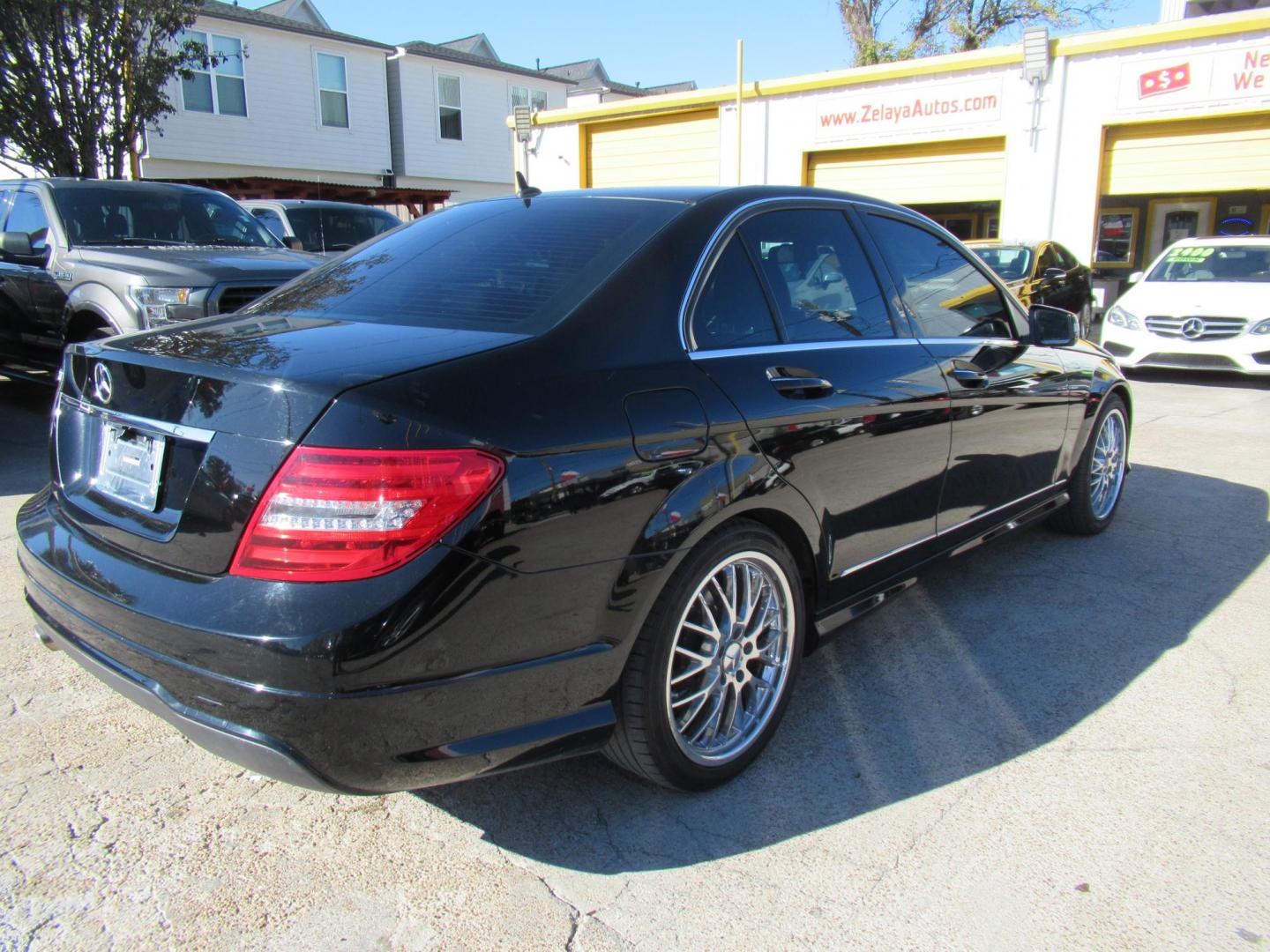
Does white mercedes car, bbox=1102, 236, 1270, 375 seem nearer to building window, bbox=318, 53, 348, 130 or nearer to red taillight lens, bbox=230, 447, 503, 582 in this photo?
red taillight lens, bbox=230, 447, 503, 582

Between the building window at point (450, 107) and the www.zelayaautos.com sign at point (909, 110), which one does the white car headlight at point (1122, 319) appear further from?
the building window at point (450, 107)

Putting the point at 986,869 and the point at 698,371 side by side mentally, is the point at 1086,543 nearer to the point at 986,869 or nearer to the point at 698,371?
the point at 986,869

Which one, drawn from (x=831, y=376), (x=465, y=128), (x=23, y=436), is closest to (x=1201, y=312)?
(x=831, y=376)

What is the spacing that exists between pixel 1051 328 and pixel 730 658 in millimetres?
2431

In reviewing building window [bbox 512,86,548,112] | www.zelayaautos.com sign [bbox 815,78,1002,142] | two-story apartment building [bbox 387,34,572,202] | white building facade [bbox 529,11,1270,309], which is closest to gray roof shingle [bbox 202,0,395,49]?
two-story apartment building [bbox 387,34,572,202]

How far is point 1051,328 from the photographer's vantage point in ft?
13.5

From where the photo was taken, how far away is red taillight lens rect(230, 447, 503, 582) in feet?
6.21

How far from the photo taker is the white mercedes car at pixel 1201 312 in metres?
9.63

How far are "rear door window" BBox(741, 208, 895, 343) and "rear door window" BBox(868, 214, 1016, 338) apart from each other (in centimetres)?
21

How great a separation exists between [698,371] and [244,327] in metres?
1.22

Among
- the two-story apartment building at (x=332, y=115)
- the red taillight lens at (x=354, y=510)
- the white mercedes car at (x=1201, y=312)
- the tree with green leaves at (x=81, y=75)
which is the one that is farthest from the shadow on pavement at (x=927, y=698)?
the two-story apartment building at (x=332, y=115)

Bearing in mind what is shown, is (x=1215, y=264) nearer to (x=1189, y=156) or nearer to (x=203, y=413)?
(x=1189, y=156)

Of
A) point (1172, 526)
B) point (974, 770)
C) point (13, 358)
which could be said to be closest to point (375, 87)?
point (13, 358)

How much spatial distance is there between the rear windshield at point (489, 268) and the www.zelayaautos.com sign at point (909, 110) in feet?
47.3
